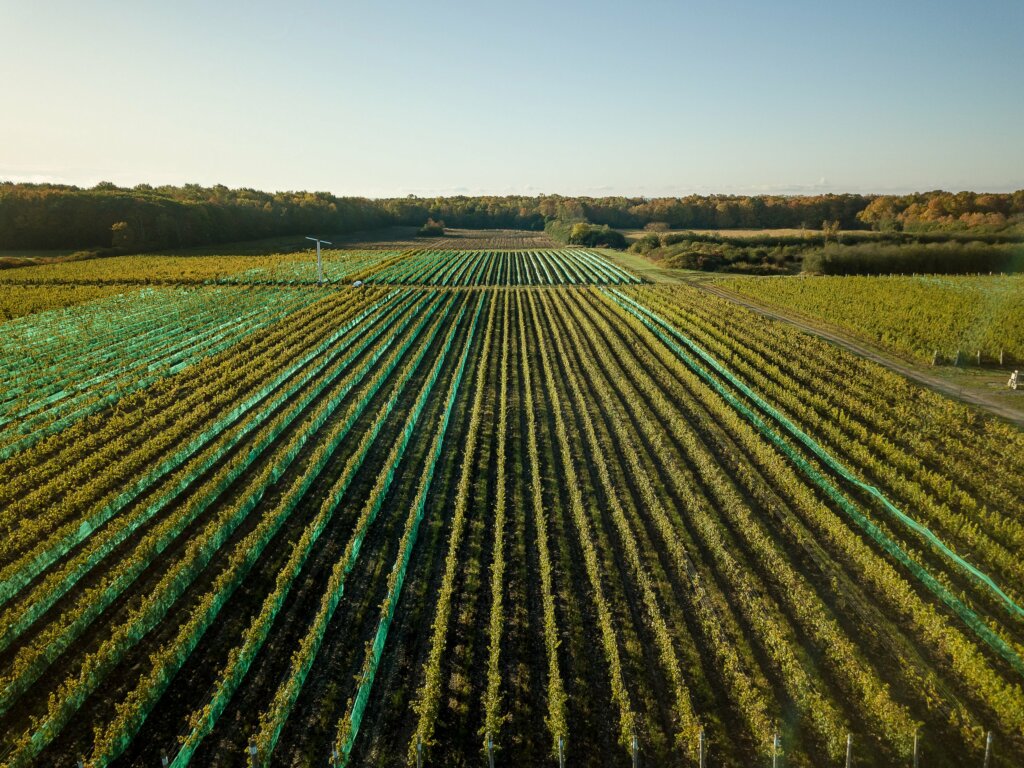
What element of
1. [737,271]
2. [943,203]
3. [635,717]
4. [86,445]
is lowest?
[635,717]

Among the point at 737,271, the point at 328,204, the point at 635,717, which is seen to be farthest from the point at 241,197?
the point at 635,717

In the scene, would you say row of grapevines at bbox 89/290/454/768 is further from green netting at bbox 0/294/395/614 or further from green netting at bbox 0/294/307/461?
green netting at bbox 0/294/307/461

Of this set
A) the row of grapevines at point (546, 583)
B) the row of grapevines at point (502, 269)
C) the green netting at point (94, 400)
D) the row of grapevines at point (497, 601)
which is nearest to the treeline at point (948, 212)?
the row of grapevines at point (502, 269)

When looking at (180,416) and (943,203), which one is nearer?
(180,416)

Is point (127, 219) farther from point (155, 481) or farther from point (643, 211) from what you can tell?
point (643, 211)

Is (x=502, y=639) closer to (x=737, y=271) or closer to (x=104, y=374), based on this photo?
(x=104, y=374)

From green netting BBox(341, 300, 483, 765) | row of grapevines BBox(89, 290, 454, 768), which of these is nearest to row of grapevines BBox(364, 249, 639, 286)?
green netting BBox(341, 300, 483, 765)

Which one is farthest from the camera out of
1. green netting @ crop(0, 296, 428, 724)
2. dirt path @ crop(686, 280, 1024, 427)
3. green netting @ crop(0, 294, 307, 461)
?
dirt path @ crop(686, 280, 1024, 427)
